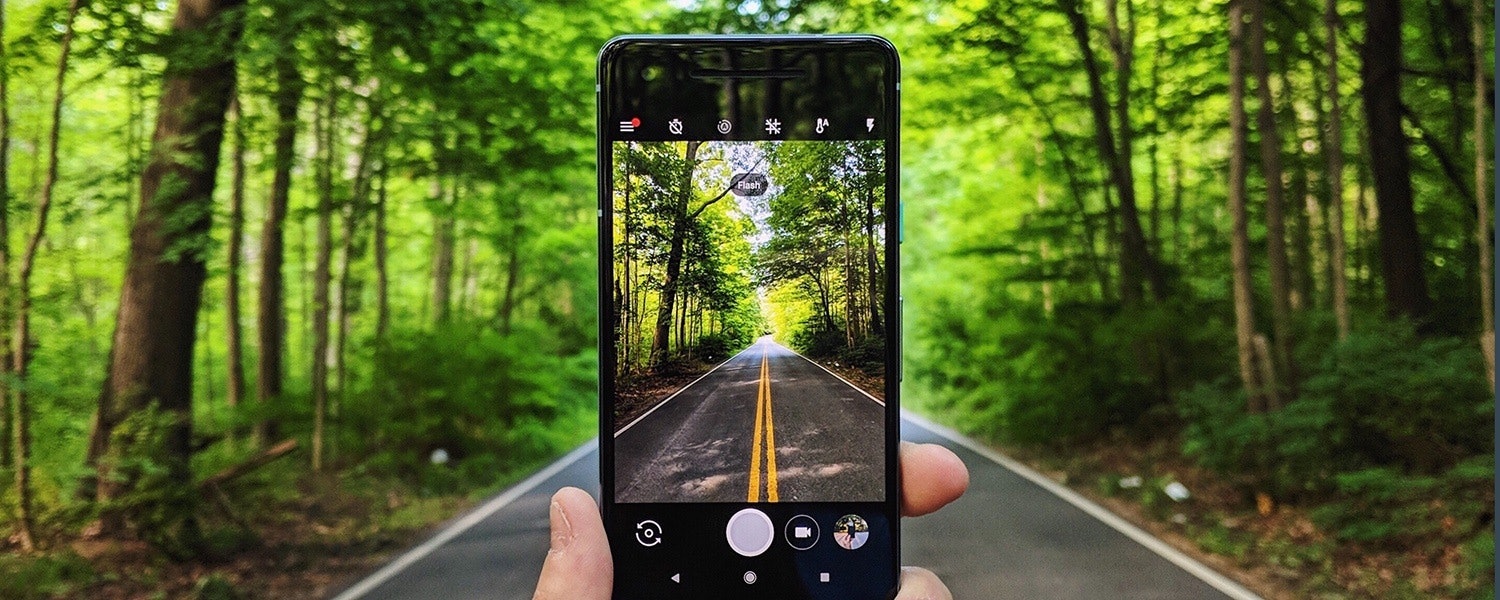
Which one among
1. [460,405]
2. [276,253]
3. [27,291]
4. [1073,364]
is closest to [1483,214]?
[1073,364]

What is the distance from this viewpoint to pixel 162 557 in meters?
6.42

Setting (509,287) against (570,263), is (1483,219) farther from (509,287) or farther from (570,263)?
(509,287)

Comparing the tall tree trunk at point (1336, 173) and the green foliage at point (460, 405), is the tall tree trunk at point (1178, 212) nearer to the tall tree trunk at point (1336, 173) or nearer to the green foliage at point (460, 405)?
the tall tree trunk at point (1336, 173)

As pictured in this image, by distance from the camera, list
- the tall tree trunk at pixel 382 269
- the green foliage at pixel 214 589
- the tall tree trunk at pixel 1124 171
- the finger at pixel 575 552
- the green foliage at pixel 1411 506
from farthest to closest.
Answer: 1. the tall tree trunk at pixel 1124 171
2. the tall tree trunk at pixel 382 269
3. the green foliage at pixel 1411 506
4. the green foliage at pixel 214 589
5. the finger at pixel 575 552

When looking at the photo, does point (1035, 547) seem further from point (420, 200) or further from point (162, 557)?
point (420, 200)

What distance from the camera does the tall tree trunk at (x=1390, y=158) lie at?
24.7 ft

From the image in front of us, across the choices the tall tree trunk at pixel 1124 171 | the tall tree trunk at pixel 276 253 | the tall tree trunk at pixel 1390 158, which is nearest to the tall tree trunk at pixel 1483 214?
the tall tree trunk at pixel 1390 158

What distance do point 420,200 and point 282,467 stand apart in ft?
10.4

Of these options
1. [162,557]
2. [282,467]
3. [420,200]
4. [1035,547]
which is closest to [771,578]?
[1035,547]

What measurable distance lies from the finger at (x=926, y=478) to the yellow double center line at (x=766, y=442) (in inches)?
9.5

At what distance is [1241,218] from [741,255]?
24.5ft

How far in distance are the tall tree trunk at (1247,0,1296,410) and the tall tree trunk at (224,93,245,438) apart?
26.6 feet

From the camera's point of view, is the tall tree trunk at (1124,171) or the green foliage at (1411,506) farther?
the tall tree trunk at (1124,171)

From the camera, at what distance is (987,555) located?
→ 6043 millimetres
